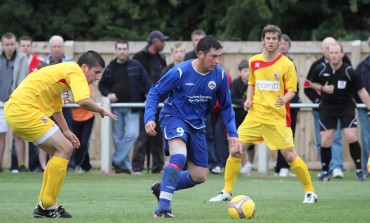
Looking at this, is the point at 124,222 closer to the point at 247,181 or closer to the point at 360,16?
the point at 247,181

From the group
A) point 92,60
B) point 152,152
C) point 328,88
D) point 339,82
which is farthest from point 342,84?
point 92,60

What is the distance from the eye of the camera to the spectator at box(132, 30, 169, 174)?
19125 mm

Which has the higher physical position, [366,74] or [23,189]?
[366,74]

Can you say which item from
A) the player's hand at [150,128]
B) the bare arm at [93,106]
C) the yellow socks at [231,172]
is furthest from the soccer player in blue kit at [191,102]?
the yellow socks at [231,172]

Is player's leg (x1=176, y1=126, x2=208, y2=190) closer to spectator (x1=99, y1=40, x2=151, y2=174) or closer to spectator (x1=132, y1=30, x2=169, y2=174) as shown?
spectator (x1=99, y1=40, x2=151, y2=174)

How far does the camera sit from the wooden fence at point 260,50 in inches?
822

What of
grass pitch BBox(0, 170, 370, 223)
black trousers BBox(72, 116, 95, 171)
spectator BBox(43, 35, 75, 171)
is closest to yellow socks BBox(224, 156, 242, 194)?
grass pitch BBox(0, 170, 370, 223)

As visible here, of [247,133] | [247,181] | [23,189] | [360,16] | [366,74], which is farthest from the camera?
[360,16]

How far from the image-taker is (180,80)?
1124 cm

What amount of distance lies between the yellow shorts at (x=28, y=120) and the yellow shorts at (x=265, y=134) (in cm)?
359

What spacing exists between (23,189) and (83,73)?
4617 millimetres

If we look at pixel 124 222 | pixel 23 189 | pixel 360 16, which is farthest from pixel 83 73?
pixel 360 16

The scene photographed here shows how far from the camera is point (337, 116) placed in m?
17.8

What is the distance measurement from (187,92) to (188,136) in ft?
1.53
